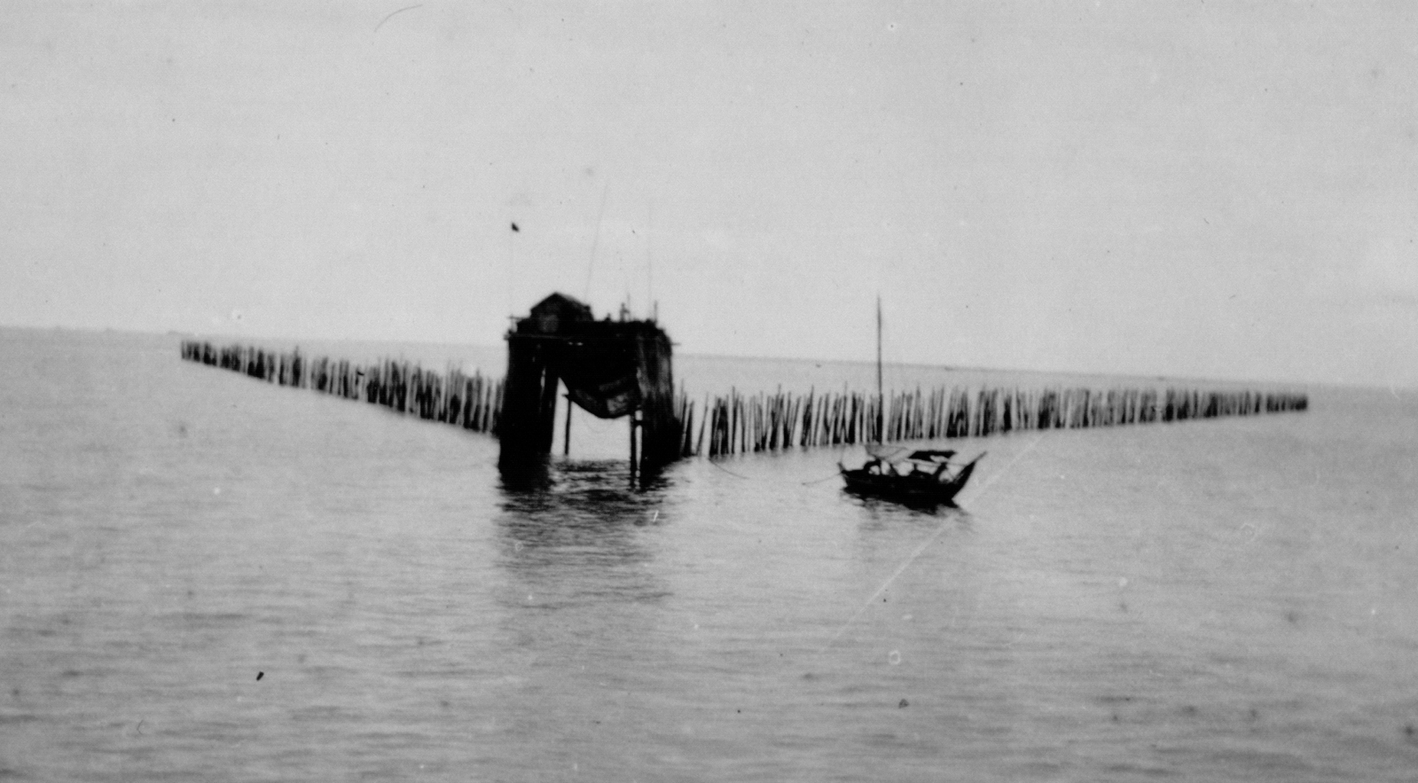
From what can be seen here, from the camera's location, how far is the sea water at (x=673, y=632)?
30.7 feet

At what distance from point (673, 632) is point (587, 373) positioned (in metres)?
15.3

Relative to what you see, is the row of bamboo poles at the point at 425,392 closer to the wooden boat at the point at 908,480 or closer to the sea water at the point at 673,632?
the sea water at the point at 673,632

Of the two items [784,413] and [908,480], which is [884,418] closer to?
[784,413]

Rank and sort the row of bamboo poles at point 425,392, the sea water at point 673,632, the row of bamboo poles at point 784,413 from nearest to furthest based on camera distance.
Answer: the sea water at point 673,632, the row of bamboo poles at point 784,413, the row of bamboo poles at point 425,392

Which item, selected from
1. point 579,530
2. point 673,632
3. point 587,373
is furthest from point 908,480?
point 673,632

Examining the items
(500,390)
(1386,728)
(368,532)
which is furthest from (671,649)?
(500,390)

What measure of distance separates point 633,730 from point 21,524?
517 inches

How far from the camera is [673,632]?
12.9 meters

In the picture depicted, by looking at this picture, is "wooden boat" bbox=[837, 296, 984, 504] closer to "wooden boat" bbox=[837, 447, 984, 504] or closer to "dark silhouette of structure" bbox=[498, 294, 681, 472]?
"wooden boat" bbox=[837, 447, 984, 504]

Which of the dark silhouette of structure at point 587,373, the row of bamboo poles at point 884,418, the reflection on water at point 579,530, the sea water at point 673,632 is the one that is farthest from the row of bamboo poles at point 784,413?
the sea water at point 673,632

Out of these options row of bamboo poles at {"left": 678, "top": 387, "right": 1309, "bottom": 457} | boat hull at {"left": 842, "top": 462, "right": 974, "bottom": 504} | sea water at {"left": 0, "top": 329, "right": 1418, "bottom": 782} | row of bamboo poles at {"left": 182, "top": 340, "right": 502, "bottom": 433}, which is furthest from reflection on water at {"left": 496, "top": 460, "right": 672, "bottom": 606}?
row of bamboo poles at {"left": 182, "top": 340, "right": 502, "bottom": 433}

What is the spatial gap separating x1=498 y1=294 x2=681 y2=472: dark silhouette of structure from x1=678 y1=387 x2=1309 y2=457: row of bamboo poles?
3.62m

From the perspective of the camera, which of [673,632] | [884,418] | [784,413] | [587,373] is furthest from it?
[884,418]

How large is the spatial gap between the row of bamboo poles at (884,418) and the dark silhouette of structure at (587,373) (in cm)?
362
